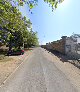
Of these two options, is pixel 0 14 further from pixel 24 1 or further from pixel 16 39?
pixel 16 39

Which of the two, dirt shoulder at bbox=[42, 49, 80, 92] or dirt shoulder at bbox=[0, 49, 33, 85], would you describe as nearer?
dirt shoulder at bbox=[42, 49, 80, 92]

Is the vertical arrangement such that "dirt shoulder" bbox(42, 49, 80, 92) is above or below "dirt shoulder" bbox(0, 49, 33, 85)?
below

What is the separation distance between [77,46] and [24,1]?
3712 cm

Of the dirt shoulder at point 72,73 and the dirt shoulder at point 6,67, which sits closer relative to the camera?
the dirt shoulder at point 72,73

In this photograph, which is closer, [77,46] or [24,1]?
[24,1]

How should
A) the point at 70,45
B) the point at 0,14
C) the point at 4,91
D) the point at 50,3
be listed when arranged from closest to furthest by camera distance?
the point at 50,3 → the point at 4,91 → the point at 0,14 → the point at 70,45

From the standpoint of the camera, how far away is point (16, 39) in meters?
59.8

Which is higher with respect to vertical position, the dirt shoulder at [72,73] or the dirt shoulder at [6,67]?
the dirt shoulder at [6,67]

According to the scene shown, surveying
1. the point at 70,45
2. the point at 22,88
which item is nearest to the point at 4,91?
the point at 22,88

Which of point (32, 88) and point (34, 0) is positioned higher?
point (34, 0)

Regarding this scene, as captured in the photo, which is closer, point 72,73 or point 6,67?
point 72,73

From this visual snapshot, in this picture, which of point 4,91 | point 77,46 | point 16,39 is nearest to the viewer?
point 4,91

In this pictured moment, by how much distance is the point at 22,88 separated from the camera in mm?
11047

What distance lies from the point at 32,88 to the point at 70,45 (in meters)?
37.5
